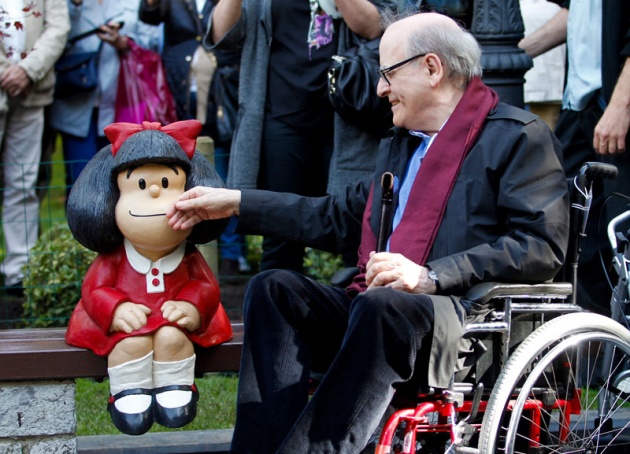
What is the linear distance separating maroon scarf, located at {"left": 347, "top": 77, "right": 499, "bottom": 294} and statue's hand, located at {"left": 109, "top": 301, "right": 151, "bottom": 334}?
77 centimetres

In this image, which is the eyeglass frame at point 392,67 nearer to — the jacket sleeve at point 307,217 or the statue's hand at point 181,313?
the jacket sleeve at point 307,217

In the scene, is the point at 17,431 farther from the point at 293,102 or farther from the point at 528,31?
the point at 528,31

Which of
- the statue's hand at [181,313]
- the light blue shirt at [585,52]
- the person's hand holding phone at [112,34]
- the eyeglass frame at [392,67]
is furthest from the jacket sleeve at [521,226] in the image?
the person's hand holding phone at [112,34]

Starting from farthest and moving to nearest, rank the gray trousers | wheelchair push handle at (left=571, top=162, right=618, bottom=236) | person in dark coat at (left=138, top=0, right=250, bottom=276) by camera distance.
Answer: person in dark coat at (left=138, top=0, right=250, bottom=276), the gray trousers, wheelchair push handle at (left=571, top=162, right=618, bottom=236)

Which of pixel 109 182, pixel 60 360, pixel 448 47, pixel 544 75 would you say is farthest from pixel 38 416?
pixel 544 75

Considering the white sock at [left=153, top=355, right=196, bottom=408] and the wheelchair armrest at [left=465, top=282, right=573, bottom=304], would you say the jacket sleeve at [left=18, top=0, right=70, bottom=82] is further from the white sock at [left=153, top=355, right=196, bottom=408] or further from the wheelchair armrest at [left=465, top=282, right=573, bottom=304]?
the wheelchair armrest at [left=465, top=282, right=573, bottom=304]

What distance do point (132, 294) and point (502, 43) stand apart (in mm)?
1943

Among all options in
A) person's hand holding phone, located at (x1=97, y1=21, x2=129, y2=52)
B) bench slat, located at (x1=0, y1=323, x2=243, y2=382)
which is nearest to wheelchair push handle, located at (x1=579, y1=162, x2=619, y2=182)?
bench slat, located at (x1=0, y1=323, x2=243, y2=382)

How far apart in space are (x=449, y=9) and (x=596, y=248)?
50.5 inches

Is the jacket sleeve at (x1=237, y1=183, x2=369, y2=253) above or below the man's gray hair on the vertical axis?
below

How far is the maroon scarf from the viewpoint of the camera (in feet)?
12.7

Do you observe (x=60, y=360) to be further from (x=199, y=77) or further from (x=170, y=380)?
(x=199, y=77)

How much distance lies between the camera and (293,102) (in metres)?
5.22

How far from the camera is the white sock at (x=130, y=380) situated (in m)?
4.06
